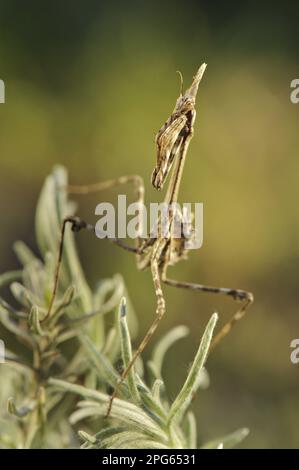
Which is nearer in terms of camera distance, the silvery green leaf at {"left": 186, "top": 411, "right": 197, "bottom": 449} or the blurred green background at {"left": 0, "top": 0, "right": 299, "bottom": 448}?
the silvery green leaf at {"left": 186, "top": 411, "right": 197, "bottom": 449}

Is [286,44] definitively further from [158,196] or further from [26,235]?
[26,235]

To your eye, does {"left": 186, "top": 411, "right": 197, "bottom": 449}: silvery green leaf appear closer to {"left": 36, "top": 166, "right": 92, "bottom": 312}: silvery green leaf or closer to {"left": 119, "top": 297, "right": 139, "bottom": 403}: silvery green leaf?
{"left": 119, "top": 297, "right": 139, "bottom": 403}: silvery green leaf

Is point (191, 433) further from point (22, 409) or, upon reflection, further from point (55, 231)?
point (55, 231)

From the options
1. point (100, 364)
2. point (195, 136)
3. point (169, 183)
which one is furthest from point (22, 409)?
point (195, 136)

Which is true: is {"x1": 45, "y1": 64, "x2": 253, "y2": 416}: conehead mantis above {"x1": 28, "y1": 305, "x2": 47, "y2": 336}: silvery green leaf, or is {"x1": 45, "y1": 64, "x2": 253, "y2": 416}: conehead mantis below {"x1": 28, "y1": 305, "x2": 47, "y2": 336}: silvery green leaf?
above

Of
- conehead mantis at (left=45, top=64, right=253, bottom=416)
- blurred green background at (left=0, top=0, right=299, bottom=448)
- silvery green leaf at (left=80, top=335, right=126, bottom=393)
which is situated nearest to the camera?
silvery green leaf at (left=80, top=335, right=126, bottom=393)

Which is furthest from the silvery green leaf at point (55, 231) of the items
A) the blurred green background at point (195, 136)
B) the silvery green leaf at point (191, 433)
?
the blurred green background at point (195, 136)

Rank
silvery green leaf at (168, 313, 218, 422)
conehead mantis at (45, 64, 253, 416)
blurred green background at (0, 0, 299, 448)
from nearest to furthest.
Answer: silvery green leaf at (168, 313, 218, 422)
conehead mantis at (45, 64, 253, 416)
blurred green background at (0, 0, 299, 448)

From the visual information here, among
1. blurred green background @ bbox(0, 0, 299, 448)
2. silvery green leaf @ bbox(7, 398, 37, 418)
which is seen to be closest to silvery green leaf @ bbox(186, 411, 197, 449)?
silvery green leaf @ bbox(7, 398, 37, 418)

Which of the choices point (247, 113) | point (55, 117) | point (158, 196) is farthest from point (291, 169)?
point (55, 117)
